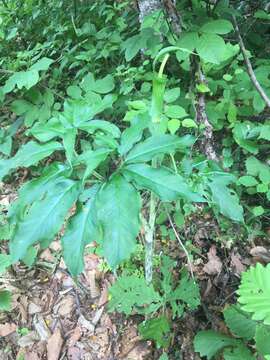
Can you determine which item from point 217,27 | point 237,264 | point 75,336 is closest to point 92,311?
point 75,336

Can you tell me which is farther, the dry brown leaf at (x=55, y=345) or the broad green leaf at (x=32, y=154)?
the dry brown leaf at (x=55, y=345)

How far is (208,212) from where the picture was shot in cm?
232

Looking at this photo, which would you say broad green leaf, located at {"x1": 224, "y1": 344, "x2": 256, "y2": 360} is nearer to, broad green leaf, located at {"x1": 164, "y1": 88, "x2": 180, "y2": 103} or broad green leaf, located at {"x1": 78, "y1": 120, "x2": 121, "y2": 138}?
broad green leaf, located at {"x1": 78, "y1": 120, "x2": 121, "y2": 138}

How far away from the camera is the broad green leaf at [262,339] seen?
1.42 m

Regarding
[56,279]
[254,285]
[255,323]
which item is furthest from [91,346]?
[254,285]

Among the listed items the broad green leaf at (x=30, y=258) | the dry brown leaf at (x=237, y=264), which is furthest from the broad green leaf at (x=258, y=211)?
the broad green leaf at (x=30, y=258)

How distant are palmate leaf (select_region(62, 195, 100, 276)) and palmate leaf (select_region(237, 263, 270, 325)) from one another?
22.4 inches

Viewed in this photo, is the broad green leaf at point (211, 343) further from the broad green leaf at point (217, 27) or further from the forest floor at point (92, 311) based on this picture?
the broad green leaf at point (217, 27)

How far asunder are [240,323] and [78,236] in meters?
0.90

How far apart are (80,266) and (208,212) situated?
141cm

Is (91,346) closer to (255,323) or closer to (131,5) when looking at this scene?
(255,323)

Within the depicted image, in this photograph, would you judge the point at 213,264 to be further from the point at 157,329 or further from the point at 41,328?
the point at 41,328

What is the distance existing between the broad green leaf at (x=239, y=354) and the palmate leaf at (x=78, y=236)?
0.83 meters

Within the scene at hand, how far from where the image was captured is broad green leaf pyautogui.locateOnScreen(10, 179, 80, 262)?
105 centimetres
